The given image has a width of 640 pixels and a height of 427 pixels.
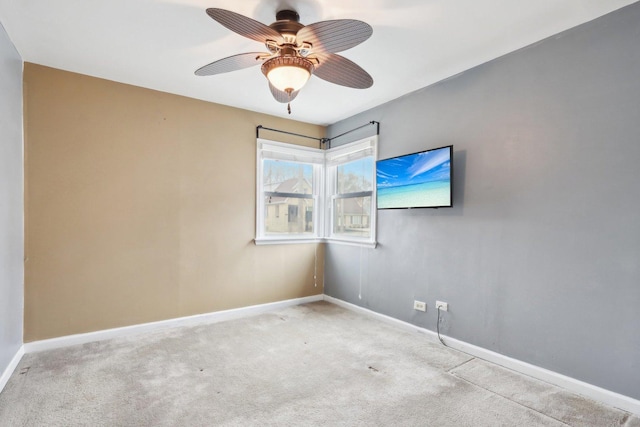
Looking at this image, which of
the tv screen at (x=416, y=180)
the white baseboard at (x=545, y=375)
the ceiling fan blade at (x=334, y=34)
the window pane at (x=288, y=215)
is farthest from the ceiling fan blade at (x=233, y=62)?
the white baseboard at (x=545, y=375)

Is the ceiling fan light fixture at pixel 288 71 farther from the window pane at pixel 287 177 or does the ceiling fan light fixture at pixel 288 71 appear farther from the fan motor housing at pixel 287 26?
the window pane at pixel 287 177

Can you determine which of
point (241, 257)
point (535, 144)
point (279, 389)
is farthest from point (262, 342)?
point (535, 144)

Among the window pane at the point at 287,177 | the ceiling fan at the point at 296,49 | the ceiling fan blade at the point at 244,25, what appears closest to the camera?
the ceiling fan blade at the point at 244,25

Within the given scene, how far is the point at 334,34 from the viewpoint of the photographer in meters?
1.80

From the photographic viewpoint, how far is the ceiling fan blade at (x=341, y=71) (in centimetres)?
213

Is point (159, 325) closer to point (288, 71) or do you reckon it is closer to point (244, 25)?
point (288, 71)

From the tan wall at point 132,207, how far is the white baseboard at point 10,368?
6.5 inches

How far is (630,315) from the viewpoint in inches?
80.0

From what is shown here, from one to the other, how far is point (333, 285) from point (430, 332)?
1.66m

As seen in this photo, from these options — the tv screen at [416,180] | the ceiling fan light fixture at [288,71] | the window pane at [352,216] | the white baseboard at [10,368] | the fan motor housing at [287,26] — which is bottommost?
the white baseboard at [10,368]

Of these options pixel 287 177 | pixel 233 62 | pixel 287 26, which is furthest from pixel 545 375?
pixel 287 177

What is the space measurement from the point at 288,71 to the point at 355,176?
7.94 ft

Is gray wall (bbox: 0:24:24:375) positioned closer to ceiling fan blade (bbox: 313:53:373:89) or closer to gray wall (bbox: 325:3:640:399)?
ceiling fan blade (bbox: 313:53:373:89)

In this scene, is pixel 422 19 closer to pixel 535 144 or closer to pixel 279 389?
pixel 535 144
